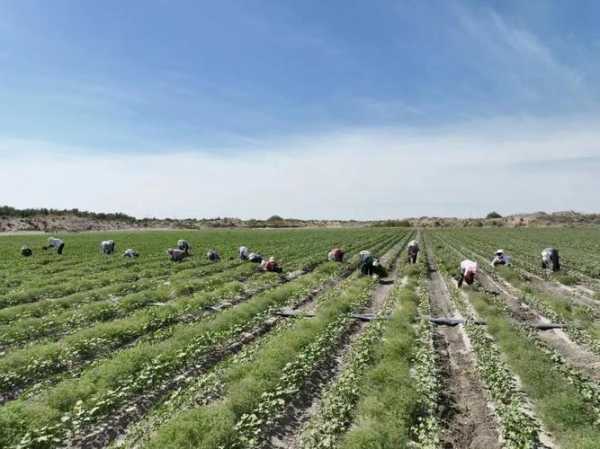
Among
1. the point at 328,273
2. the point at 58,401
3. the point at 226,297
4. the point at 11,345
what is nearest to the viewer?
the point at 58,401

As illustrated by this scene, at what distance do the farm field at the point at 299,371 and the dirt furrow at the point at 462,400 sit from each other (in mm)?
36

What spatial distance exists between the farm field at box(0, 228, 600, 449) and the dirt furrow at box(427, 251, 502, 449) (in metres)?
0.04

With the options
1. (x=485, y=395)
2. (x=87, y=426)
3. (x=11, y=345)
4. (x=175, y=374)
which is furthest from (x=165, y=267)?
(x=485, y=395)

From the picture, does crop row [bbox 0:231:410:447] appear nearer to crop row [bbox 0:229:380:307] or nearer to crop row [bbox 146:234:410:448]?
crop row [bbox 146:234:410:448]

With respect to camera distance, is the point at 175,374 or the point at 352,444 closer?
the point at 352,444

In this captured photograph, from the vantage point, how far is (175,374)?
30.1 ft

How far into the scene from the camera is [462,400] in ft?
26.4

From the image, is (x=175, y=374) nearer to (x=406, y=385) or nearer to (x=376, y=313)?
(x=406, y=385)

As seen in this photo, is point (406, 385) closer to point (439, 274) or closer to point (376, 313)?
point (376, 313)

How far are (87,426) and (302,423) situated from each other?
3571 millimetres

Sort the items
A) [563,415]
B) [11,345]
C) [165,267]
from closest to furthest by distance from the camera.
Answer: [563,415], [11,345], [165,267]

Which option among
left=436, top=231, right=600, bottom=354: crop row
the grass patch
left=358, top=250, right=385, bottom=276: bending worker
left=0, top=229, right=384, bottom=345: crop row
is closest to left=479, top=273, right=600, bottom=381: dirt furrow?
left=436, top=231, right=600, bottom=354: crop row

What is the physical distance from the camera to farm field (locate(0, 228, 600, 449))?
667 centimetres

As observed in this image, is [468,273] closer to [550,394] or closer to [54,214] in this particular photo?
[550,394]
